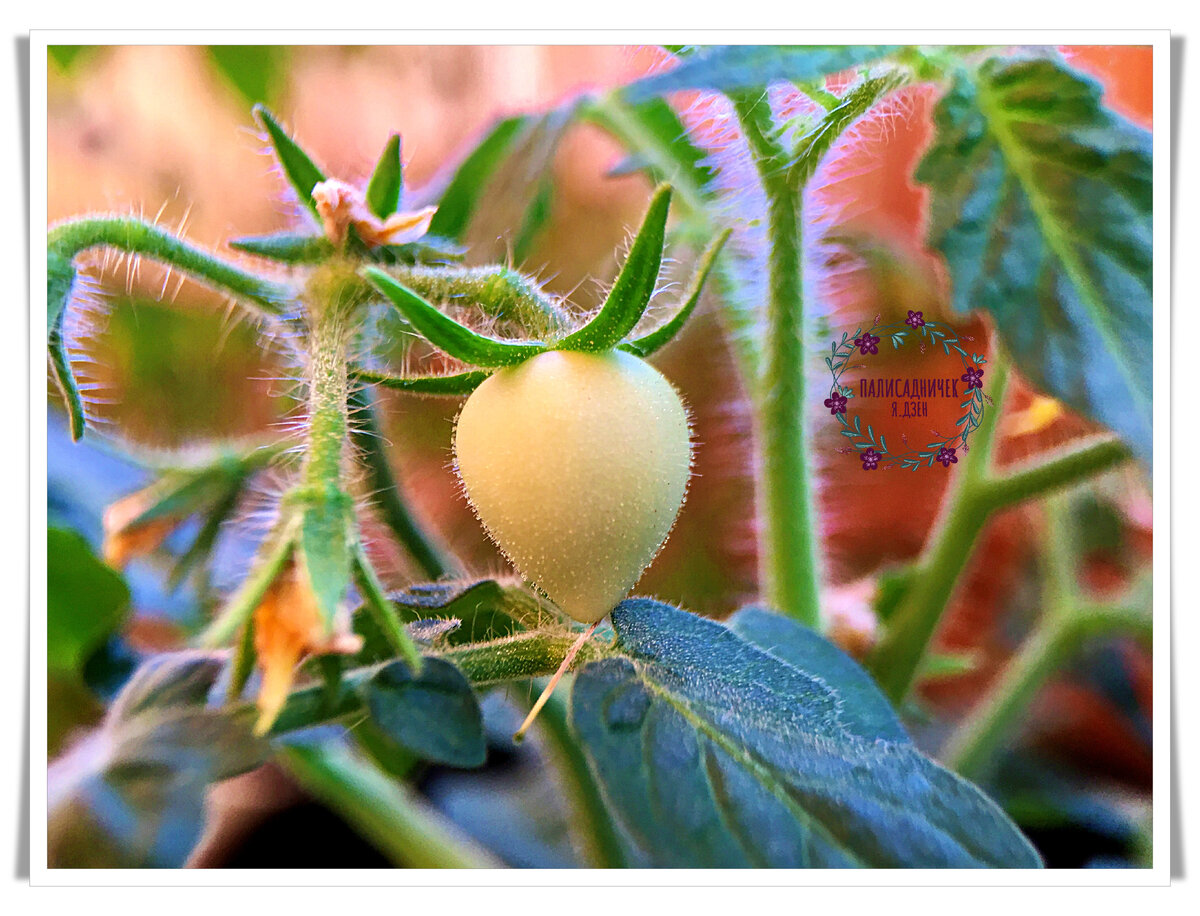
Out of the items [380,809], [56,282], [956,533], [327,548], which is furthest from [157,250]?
[956,533]

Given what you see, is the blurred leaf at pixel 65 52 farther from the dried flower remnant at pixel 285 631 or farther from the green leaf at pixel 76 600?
the dried flower remnant at pixel 285 631

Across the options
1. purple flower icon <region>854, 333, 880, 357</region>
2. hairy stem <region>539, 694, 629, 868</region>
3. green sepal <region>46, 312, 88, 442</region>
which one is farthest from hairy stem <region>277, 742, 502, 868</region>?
purple flower icon <region>854, 333, 880, 357</region>

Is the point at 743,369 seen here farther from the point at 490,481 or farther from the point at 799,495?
the point at 490,481

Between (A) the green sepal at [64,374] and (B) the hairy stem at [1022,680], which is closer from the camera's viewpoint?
(A) the green sepal at [64,374]

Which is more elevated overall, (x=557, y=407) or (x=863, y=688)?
(x=557, y=407)

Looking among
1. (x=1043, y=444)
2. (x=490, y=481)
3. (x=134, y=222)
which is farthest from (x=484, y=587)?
(x=1043, y=444)

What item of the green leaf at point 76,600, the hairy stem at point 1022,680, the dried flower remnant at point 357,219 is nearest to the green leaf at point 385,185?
the dried flower remnant at point 357,219

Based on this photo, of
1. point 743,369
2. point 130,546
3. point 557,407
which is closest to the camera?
point 557,407
